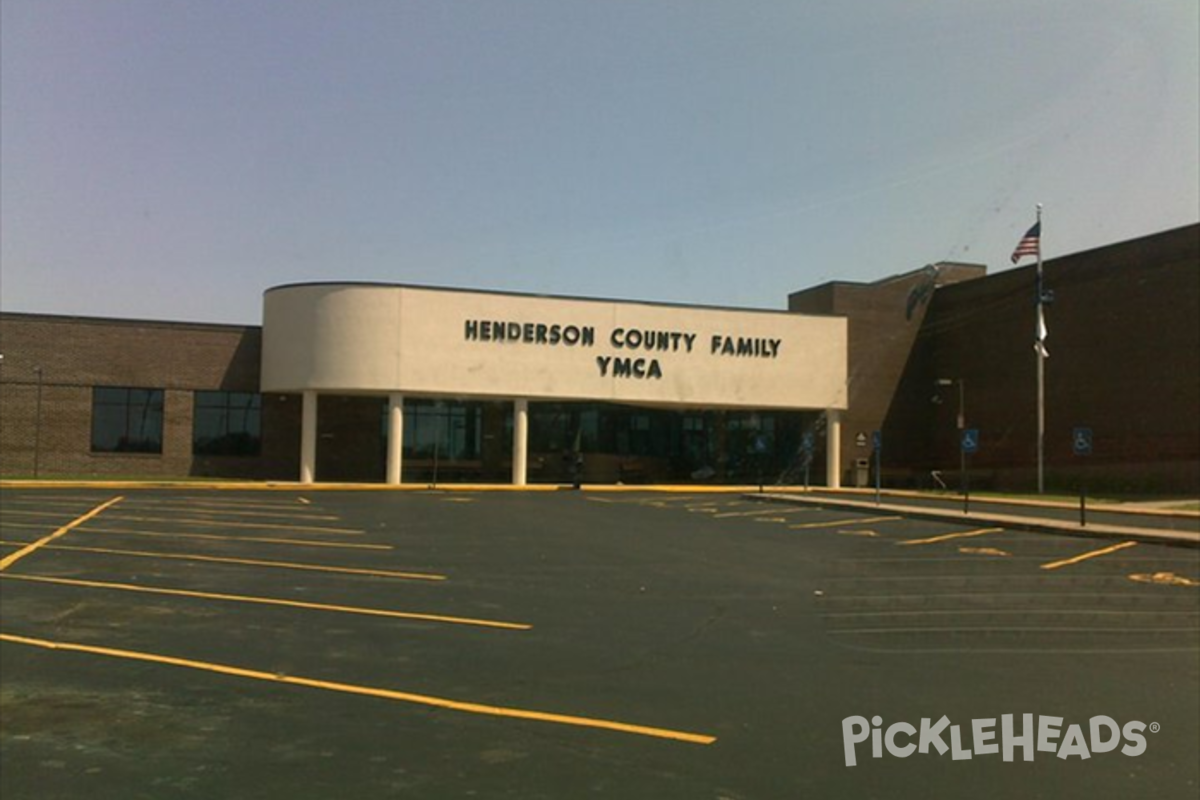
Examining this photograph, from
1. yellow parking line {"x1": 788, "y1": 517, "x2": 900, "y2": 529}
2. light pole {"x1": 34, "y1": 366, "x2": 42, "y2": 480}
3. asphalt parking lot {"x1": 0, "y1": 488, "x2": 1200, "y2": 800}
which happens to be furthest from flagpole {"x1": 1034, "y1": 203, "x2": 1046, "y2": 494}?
light pole {"x1": 34, "y1": 366, "x2": 42, "y2": 480}

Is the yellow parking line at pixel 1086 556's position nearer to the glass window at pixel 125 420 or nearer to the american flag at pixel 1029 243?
the american flag at pixel 1029 243

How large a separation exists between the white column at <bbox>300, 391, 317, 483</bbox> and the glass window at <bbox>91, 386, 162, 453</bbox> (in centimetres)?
554

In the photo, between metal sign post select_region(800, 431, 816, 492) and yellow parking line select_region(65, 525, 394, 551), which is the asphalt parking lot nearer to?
yellow parking line select_region(65, 525, 394, 551)

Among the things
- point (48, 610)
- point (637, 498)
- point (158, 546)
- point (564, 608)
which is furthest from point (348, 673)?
point (637, 498)

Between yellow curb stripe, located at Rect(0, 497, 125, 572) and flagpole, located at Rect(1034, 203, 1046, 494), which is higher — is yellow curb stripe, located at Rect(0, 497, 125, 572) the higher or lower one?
the lower one

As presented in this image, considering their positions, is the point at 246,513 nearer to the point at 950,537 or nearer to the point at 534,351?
the point at 950,537

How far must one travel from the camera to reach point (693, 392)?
43062mm

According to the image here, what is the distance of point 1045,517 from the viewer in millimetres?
23344

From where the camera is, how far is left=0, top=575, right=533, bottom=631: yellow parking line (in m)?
9.91

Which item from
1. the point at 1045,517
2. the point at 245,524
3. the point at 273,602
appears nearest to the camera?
the point at 273,602

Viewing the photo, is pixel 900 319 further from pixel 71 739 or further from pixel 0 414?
pixel 71 739

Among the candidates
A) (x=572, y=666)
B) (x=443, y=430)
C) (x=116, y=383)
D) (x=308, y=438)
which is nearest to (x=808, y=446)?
(x=443, y=430)

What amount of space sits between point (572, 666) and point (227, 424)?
115 ft

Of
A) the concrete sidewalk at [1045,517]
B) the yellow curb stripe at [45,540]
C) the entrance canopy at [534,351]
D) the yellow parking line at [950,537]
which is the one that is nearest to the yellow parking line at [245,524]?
the yellow curb stripe at [45,540]
